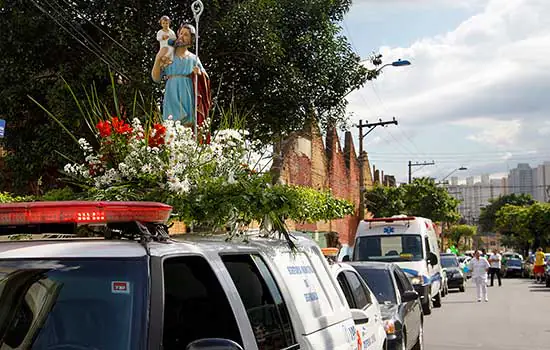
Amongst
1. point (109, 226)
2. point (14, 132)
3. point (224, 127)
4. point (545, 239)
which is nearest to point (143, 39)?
point (14, 132)

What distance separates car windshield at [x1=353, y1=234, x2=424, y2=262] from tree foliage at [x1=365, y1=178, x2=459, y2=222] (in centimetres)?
2870

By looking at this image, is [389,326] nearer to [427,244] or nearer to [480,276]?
[427,244]

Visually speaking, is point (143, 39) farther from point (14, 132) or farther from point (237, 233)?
point (237, 233)

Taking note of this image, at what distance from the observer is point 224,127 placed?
21.6 ft

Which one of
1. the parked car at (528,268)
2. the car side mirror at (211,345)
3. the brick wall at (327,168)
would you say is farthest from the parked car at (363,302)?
the parked car at (528,268)

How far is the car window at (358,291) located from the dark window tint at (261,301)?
10.9 ft

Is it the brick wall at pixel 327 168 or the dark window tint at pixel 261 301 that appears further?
the brick wall at pixel 327 168

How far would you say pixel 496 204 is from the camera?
122 meters

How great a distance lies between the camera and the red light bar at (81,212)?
377cm

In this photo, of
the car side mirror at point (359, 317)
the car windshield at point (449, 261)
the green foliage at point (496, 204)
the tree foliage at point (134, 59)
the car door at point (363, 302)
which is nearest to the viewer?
the car side mirror at point (359, 317)

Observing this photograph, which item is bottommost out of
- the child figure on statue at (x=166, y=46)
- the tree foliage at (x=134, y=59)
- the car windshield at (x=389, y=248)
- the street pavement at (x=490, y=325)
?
the street pavement at (x=490, y=325)

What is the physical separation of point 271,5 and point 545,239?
227 feet

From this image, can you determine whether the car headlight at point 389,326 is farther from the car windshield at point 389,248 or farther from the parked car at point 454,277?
the parked car at point 454,277

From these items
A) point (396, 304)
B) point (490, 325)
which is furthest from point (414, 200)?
point (396, 304)
